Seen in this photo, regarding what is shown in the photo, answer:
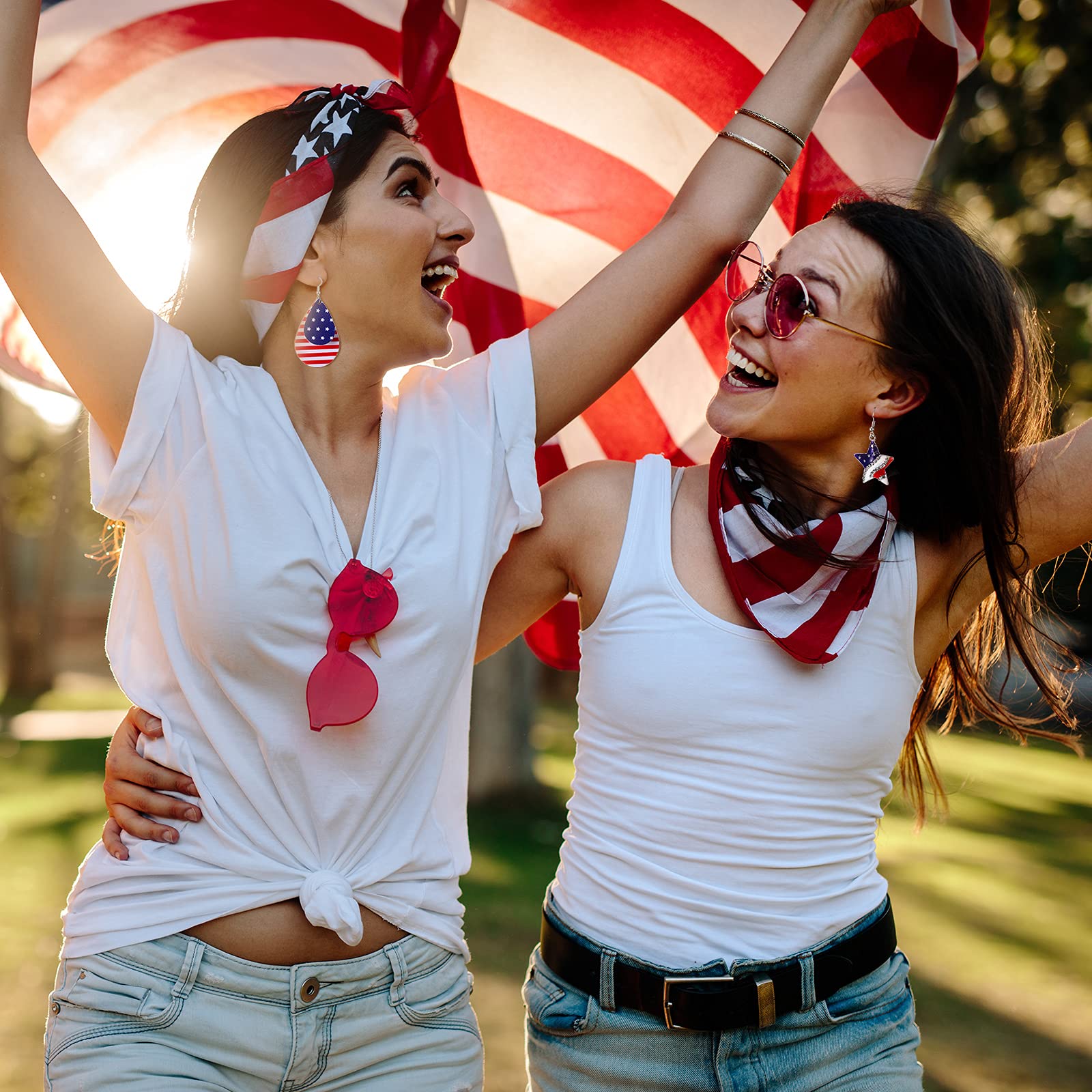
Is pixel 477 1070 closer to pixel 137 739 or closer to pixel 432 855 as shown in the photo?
pixel 432 855

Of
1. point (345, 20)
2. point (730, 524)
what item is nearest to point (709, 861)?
point (730, 524)

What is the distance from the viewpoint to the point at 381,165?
2342 mm

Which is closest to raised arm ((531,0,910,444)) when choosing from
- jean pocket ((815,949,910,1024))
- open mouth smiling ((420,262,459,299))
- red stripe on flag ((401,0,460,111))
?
open mouth smiling ((420,262,459,299))

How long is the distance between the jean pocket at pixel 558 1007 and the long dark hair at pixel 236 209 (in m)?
1.20

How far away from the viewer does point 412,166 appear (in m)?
2.36

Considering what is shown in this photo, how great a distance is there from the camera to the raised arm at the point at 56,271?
6.40 ft

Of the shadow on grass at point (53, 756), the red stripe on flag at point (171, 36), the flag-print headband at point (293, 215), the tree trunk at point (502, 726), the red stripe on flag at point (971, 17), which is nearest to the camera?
the flag-print headband at point (293, 215)

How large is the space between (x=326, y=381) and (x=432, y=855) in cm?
89

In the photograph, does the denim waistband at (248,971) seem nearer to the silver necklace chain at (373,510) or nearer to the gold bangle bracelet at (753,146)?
the silver necklace chain at (373,510)

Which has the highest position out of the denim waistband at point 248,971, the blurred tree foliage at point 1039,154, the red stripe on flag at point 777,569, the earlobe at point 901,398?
the blurred tree foliage at point 1039,154

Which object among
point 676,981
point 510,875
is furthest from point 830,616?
point 510,875

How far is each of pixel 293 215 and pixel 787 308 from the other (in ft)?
3.15

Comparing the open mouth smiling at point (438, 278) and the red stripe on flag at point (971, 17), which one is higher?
the red stripe on flag at point (971, 17)

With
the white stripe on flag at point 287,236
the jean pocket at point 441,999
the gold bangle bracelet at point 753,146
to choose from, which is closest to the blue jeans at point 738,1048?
the jean pocket at point 441,999
